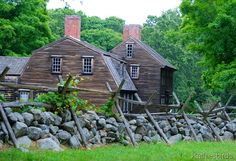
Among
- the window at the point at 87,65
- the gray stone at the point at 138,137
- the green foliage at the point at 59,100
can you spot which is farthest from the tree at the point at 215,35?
the green foliage at the point at 59,100

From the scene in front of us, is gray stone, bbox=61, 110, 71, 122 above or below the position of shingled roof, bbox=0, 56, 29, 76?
below

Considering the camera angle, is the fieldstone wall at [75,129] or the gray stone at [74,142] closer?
the fieldstone wall at [75,129]

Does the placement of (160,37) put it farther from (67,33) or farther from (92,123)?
(92,123)

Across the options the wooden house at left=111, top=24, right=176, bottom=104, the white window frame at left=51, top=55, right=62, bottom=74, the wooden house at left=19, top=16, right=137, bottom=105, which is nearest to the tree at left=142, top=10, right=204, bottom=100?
the wooden house at left=111, top=24, right=176, bottom=104

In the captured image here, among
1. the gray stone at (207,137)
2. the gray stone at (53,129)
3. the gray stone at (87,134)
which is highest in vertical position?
the gray stone at (53,129)

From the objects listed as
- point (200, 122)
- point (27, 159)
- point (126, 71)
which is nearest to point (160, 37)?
point (126, 71)

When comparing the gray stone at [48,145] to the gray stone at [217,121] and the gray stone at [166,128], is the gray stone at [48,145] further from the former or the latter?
the gray stone at [217,121]

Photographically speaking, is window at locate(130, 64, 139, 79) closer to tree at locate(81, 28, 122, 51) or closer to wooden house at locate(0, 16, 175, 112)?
wooden house at locate(0, 16, 175, 112)

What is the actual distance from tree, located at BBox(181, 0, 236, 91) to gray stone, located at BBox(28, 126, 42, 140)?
17.1 metres

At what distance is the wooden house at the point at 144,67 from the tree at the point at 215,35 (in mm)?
11086

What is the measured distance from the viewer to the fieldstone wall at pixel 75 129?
43.5ft

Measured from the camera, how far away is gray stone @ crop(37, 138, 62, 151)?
1321 centimetres

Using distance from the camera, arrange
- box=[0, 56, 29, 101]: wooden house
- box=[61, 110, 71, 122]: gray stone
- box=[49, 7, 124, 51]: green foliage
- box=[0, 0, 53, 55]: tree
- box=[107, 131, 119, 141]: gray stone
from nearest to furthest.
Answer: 1. box=[61, 110, 71, 122]: gray stone
2. box=[107, 131, 119, 141]: gray stone
3. box=[0, 56, 29, 101]: wooden house
4. box=[0, 0, 53, 55]: tree
5. box=[49, 7, 124, 51]: green foliage

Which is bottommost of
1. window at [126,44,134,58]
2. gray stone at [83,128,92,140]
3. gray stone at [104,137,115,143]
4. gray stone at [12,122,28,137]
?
gray stone at [104,137,115,143]
